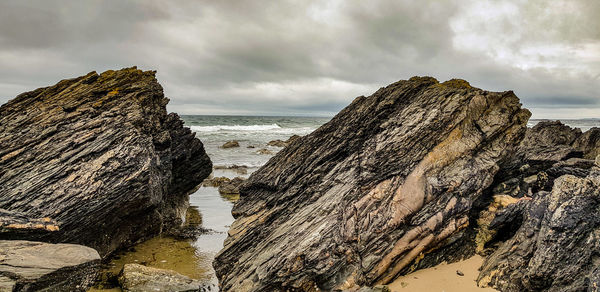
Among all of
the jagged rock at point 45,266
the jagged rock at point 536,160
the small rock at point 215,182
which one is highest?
the jagged rock at point 536,160

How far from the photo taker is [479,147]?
28.9ft

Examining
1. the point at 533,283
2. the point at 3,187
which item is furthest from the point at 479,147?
the point at 3,187

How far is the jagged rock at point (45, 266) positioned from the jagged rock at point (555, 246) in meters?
8.56

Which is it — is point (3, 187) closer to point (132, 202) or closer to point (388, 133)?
point (132, 202)

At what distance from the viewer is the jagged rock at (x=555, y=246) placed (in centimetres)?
612

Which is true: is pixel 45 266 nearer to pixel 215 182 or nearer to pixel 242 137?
pixel 215 182

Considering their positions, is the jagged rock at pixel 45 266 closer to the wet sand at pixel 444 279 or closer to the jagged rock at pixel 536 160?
the wet sand at pixel 444 279

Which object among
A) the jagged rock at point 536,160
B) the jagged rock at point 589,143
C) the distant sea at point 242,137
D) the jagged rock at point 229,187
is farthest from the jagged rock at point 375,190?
the distant sea at point 242,137

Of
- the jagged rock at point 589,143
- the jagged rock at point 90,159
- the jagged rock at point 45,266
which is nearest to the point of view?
the jagged rock at point 45,266

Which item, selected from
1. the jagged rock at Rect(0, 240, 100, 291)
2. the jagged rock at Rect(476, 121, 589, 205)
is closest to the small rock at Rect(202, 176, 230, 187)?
the jagged rock at Rect(0, 240, 100, 291)

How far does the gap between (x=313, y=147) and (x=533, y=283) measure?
6.15 metres

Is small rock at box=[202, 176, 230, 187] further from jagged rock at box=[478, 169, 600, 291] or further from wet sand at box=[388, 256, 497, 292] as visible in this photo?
jagged rock at box=[478, 169, 600, 291]

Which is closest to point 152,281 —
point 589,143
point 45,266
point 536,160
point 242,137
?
point 45,266

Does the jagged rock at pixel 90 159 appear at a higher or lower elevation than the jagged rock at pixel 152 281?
higher
